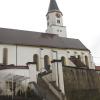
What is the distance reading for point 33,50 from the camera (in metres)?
36.3

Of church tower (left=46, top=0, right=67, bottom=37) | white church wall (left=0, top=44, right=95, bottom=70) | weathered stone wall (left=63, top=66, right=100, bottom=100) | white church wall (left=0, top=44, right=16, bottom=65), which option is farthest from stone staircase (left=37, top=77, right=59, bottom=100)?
church tower (left=46, top=0, right=67, bottom=37)

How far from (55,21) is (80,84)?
28.1 m

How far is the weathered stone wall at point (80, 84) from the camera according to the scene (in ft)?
70.3

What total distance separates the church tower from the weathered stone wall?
76.6 ft

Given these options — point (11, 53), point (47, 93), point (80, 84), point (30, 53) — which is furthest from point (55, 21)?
point (47, 93)

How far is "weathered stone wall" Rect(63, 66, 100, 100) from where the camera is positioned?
70.3 ft

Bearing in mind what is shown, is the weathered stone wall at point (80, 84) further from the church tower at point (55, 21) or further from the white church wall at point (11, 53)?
the church tower at point (55, 21)

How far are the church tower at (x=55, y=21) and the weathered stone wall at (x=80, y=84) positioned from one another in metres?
23.4

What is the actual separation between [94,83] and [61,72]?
20.2 feet

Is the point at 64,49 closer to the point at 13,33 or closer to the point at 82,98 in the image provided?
the point at 13,33

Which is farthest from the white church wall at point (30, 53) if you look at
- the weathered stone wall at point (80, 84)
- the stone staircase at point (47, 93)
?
the stone staircase at point (47, 93)

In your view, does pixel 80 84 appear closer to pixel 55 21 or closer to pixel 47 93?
pixel 47 93

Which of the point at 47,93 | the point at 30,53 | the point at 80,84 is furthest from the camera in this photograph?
the point at 30,53

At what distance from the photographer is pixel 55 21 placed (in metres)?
49.3
